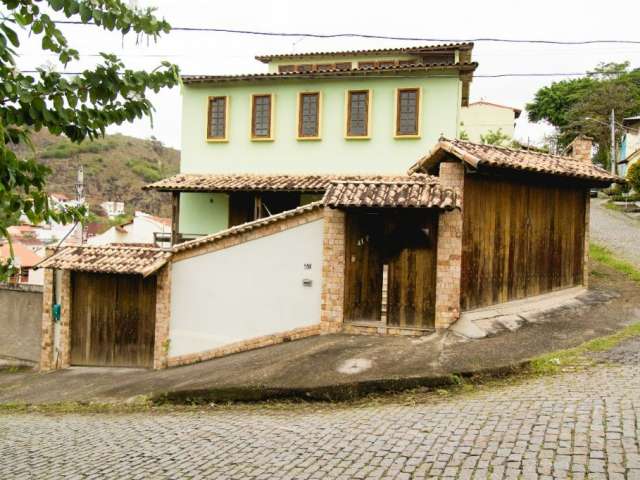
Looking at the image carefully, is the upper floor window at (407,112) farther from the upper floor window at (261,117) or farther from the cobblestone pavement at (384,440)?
the cobblestone pavement at (384,440)

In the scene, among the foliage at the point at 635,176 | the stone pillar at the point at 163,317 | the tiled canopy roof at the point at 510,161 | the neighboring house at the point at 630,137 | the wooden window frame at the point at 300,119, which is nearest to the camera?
the tiled canopy roof at the point at 510,161

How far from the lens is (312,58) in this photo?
21984 mm

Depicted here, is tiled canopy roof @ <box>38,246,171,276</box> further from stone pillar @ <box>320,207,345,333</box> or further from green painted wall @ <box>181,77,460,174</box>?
green painted wall @ <box>181,77,460,174</box>

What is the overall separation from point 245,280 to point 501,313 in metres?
5.05

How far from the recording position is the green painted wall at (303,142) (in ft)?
53.8

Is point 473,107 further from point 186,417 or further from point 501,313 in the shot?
point 186,417

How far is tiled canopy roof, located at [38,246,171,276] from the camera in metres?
12.2

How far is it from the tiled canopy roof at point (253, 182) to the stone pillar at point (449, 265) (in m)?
5.67

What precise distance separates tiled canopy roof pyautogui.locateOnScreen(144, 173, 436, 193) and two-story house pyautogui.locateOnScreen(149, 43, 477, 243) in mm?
31

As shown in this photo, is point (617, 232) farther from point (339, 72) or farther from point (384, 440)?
point (384, 440)

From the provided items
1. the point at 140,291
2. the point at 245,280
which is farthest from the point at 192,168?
the point at 245,280

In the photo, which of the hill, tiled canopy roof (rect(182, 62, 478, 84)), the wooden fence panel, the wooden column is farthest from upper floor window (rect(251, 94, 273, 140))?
the hill

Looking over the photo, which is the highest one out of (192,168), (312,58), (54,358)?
(312,58)

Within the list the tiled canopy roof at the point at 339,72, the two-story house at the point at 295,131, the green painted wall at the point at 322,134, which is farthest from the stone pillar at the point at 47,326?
the tiled canopy roof at the point at 339,72
